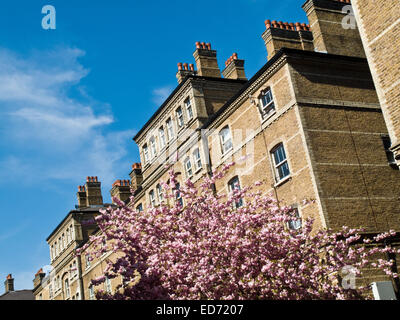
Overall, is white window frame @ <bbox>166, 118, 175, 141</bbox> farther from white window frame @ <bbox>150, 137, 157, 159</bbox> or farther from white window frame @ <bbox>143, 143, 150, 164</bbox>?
white window frame @ <bbox>143, 143, 150, 164</bbox>

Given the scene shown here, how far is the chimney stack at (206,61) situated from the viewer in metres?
36.1

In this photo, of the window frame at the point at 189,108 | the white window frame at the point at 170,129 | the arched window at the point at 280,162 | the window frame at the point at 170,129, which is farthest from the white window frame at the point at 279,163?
the white window frame at the point at 170,129

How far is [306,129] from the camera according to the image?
79.0ft

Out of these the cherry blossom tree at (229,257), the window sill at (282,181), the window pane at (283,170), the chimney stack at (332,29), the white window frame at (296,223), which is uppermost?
the chimney stack at (332,29)

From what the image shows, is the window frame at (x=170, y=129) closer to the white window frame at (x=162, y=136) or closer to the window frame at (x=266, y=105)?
the white window frame at (x=162, y=136)

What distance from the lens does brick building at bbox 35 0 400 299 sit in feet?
77.0

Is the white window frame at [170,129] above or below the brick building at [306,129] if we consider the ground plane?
above

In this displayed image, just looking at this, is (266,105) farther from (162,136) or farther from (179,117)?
(162,136)

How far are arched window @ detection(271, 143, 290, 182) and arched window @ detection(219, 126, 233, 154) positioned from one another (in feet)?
13.0

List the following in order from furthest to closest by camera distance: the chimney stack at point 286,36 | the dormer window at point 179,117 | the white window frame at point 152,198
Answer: the white window frame at point 152,198 < the dormer window at point 179,117 < the chimney stack at point 286,36

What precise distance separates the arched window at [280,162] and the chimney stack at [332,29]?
6.87 meters

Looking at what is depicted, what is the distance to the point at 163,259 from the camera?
1848cm

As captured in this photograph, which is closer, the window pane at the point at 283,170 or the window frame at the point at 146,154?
the window pane at the point at 283,170

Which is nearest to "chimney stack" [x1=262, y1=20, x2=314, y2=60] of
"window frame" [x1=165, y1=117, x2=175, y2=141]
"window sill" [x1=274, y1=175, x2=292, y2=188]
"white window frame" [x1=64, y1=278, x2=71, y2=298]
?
"window frame" [x1=165, y1=117, x2=175, y2=141]
